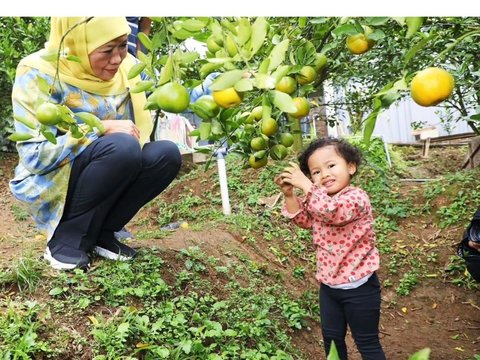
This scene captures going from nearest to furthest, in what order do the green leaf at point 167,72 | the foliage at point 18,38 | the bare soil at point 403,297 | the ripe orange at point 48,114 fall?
1. the green leaf at point 167,72
2. the ripe orange at point 48,114
3. the bare soil at point 403,297
4. the foliage at point 18,38

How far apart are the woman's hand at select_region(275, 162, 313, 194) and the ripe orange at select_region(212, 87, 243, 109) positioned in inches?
41.0

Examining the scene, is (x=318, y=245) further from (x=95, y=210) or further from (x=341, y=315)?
(x=95, y=210)

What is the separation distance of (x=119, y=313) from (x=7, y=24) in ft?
12.1

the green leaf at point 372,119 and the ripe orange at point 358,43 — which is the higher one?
the ripe orange at point 358,43

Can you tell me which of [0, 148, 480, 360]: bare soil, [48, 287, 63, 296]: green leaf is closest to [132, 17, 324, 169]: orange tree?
[48, 287, 63, 296]: green leaf

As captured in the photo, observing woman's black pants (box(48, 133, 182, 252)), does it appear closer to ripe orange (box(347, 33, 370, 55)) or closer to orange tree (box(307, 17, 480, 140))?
orange tree (box(307, 17, 480, 140))

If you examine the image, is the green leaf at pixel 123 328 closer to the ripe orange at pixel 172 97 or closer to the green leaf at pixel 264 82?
the ripe orange at pixel 172 97

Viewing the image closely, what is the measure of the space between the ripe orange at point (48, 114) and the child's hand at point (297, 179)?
110 cm

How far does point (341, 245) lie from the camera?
226cm

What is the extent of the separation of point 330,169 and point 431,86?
1.27m

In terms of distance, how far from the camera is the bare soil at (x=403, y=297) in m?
3.03

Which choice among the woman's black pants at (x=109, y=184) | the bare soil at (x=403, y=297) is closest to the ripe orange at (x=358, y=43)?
the woman's black pants at (x=109, y=184)

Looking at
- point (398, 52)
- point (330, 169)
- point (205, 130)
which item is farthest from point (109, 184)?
point (398, 52)

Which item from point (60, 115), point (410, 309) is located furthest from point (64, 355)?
point (410, 309)
